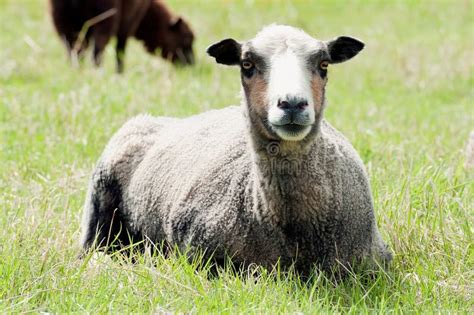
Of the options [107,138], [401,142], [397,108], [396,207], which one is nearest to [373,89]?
[397,108]

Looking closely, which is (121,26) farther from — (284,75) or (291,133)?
(291,133)

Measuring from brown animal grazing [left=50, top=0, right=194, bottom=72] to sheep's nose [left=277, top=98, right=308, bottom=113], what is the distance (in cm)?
645

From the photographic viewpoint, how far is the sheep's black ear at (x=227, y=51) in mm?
5027

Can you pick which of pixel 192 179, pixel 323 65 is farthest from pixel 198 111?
pixel 323 65

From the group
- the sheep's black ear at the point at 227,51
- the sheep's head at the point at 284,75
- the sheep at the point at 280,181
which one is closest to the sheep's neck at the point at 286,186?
the sheep at the point at 280,181

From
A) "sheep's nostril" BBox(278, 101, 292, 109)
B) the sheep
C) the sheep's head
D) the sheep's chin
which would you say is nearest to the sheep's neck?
the sheep

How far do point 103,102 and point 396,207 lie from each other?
393cm

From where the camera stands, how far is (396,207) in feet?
17.8

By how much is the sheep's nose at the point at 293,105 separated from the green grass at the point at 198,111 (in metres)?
0.84

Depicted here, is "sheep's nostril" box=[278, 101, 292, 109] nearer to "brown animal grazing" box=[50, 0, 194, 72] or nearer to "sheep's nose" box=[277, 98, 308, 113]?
"sheep's nose" box=[277, 98, 308, 113]

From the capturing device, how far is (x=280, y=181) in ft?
15.7

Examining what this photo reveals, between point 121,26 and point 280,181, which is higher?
point 121,26

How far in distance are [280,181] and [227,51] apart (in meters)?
0.82

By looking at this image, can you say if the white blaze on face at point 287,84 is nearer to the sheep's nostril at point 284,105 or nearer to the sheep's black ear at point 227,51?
the sheep's nostril at point 284,105
